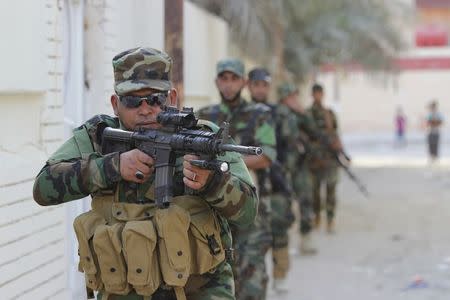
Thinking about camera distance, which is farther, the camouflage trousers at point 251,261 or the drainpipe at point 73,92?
the drainpipe at point 73,92

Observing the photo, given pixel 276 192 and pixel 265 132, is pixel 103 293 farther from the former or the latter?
pixel 276 192

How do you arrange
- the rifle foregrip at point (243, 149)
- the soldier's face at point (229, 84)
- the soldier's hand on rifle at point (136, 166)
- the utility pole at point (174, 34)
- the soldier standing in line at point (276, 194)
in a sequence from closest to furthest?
the rifle foregrip at point (243, 149)
the soldier's hand on rifle at point (136, 166)
the soldier's face at point (229, 84)
the utility pole at point (174, 34)
the soldier standing in line at point (276, 194)

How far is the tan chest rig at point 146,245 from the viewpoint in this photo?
9.02 feet

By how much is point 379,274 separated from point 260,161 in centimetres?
321

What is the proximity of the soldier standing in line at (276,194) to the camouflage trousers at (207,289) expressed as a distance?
249 cm

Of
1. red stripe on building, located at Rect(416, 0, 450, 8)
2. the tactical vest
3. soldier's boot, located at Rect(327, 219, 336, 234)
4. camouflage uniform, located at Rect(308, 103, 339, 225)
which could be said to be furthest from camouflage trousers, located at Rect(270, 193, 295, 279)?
red stripe on building, located at Rect(416, 0, 450, 8)

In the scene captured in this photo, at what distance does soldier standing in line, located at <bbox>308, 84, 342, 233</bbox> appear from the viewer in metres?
9.29

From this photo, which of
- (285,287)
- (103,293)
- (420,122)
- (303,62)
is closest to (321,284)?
(285,287)

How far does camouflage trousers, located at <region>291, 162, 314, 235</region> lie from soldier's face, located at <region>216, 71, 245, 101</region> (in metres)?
3.53

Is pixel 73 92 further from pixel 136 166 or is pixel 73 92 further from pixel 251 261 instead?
pixel 136 166

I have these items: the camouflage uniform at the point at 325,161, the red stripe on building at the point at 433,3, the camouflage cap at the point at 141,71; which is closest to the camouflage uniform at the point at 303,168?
the camouflage uniform at the point at 325,161

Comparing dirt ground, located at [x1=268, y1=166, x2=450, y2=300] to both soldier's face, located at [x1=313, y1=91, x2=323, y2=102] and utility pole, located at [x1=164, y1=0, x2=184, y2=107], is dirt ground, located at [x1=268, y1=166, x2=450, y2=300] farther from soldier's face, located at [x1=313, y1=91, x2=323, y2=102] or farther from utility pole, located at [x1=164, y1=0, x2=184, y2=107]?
utility pole, located at [x1=164, y1=0, x2=184, y2=107]

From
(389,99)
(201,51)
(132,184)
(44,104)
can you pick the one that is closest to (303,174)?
(201,51)

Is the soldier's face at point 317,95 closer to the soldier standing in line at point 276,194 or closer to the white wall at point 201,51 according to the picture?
the white wall at point 201,51
